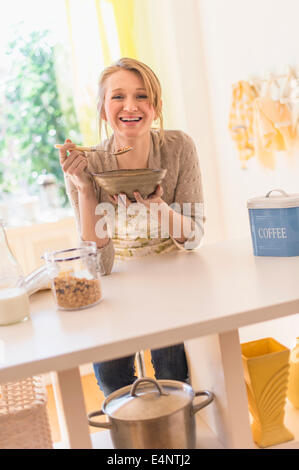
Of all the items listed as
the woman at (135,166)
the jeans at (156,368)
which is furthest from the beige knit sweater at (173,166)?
the jeans at (156,368)

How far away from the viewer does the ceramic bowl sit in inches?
57.5

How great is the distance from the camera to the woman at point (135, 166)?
5.43 ft

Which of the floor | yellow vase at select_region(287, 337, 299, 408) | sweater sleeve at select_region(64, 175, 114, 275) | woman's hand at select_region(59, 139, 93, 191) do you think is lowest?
the floor

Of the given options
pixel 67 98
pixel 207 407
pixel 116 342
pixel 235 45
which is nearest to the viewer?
pixel 116 342

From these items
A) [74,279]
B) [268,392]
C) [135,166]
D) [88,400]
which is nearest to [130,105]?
[135,166]

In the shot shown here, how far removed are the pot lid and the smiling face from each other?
0.88 m

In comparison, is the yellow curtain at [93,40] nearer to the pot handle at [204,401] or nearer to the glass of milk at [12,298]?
the glass of milk at [12,298]

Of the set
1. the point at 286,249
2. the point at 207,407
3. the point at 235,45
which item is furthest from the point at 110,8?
the point at 207,407

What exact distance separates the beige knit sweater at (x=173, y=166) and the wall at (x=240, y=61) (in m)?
0.55

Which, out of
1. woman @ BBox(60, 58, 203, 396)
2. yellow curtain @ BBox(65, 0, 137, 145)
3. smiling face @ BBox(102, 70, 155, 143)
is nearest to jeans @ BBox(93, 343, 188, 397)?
woman @ BBox(60, 58, 203, 396)

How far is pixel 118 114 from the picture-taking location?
1836mm

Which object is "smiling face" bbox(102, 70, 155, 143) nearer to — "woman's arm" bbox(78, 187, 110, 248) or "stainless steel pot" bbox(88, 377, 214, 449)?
"woman's arm" bbox(78, 187, 110, 248)
